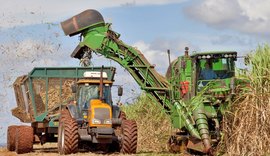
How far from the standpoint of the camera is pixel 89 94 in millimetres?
15672

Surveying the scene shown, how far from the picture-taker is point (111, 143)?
15.7 m

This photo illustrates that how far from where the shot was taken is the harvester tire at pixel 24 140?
16403 mm

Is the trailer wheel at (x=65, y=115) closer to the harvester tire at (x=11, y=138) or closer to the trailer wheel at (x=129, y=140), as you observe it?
the trailer wheel at (x=129, y=140)

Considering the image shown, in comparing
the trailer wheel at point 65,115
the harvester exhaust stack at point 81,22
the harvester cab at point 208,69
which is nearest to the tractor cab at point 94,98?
the trailer wheel at point 65,115

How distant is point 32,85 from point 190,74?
482cm

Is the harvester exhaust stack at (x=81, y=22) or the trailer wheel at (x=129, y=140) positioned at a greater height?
the harvester exhaust stack at (x=81, y=22)

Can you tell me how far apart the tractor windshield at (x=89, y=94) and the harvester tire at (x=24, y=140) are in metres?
2.09

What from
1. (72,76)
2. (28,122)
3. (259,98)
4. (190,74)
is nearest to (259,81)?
(259,98)

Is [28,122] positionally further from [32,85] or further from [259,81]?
[259,81]

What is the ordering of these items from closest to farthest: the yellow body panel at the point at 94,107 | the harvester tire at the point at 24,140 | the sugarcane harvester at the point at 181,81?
the sugarcane harvester at the point at 181,81 → the yellow body panel at the point at 94,107 → the harvester tire at the point at 24,140

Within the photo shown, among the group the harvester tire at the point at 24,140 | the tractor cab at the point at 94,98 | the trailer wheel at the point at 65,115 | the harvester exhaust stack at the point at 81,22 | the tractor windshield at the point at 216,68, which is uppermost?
the harvester exhaust stack at the point at 81,22

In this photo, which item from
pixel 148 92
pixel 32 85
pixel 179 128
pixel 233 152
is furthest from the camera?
pixel 148 92

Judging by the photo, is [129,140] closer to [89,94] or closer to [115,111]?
[115,111]

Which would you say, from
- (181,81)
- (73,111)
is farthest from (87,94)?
(181,81)
